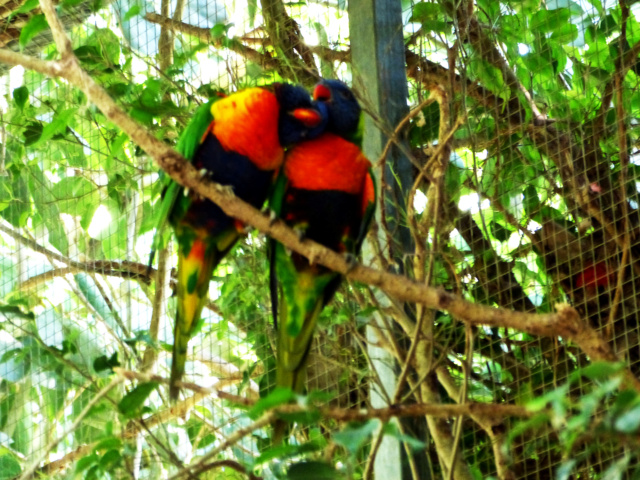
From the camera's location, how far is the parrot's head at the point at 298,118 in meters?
1.73

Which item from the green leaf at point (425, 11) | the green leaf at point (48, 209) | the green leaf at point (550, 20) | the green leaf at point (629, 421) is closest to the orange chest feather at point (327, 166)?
the green leaf at point (425, 11)

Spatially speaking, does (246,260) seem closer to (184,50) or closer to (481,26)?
(184,50)

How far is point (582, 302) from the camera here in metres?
1.82

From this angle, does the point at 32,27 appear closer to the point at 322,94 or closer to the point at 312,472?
the point at 322,94

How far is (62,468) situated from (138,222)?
0.83 metres

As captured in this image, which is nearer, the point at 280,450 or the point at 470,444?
the point at 280,450

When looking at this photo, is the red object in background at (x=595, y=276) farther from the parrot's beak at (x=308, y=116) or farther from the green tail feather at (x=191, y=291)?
the green tail feather at (x=191, y=291)

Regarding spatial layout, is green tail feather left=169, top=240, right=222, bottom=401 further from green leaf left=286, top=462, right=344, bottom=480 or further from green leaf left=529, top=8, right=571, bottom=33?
green leaf left=529, top=8, right=571, bottom=33

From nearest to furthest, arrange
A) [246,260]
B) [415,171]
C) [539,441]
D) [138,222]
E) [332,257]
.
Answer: [332,257]
[539,441]
[415,171]
[246,260]
[138,222]

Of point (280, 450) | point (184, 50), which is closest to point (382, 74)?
point (184, 50)

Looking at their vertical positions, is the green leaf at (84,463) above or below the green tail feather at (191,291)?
below

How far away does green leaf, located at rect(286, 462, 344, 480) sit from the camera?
1.05m

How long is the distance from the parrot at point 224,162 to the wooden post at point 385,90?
6.1 inches

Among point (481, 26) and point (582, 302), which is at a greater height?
point (481, 26)
